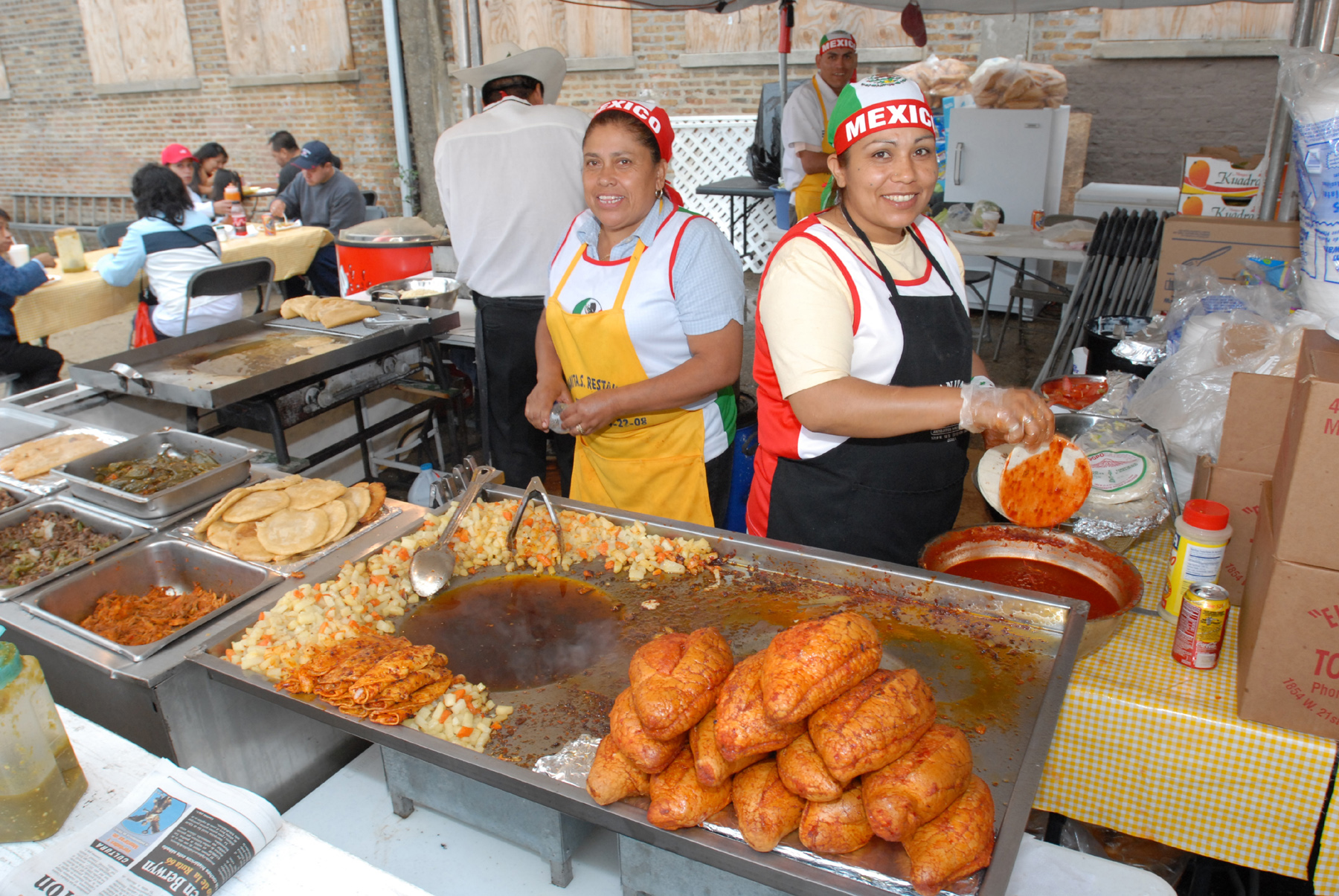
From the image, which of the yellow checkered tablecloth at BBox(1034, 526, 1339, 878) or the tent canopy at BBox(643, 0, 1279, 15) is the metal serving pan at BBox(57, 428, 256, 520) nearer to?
the yellow checkered tablecloth at BBox(1034, 526, 1339, 878)

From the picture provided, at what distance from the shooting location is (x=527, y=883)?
1.52 m

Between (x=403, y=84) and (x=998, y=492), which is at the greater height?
(x=403, y=84)

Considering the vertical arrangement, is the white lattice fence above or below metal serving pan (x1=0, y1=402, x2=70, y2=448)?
above

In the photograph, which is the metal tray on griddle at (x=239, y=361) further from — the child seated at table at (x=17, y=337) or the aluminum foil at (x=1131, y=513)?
the aluminum foil at (x=1131, y=513)

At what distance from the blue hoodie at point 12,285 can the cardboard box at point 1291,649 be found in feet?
20.8

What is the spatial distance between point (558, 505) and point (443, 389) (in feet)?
7.76

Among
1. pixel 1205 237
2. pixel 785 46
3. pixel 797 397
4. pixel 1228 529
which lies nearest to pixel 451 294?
pixel 797 397

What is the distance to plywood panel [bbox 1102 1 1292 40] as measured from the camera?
707 cm

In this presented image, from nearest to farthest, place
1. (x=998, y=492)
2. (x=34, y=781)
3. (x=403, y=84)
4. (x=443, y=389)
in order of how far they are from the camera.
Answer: (x=34, y=781) < (x=998, y=492) < (x=443, y=389) < (x=403, y=84)

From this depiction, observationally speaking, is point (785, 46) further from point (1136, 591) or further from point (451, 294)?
point (1136, 591)

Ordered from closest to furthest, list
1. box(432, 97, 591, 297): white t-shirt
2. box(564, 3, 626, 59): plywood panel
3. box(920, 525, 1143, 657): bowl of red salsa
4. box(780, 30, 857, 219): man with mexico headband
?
box(920, 525, 1143, 657): bowl of red salsa → box(432, 97, 591, 297): white t-shirt → box(780, 30, 857, 219): man with mexico headband → box(564, 3, 626, 59): plywood panel

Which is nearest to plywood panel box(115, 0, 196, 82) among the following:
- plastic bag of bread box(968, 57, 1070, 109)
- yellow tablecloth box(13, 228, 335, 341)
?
yellow tablecloth box(13, 228, 335, 341)

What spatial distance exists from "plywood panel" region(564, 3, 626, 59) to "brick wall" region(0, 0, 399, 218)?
2442 millimetres

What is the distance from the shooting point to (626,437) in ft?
8.94
